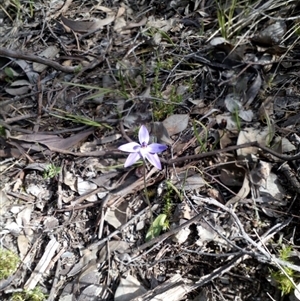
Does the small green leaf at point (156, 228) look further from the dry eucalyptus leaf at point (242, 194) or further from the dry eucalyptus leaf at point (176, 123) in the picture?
the dry eucalyptus leaf at point (176, 123)

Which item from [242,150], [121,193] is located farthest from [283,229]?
[121,193]

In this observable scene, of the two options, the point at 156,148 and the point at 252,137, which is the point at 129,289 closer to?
the point at 156,148

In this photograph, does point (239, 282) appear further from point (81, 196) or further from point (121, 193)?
point (81, 196)

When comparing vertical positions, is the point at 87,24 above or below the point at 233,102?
above

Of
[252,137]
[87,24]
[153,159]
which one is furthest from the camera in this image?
[87,24]

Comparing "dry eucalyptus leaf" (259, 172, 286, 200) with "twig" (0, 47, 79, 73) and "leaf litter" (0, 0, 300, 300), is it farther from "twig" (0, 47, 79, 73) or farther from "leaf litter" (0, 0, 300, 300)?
"twig" (0, 47, 79, 73)

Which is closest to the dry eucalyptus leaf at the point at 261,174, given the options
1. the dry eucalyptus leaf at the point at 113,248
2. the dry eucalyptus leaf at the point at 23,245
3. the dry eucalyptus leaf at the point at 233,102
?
the dry eucalyptus leaf at the point at 233,102

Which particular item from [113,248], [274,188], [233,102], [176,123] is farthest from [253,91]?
[113,248]

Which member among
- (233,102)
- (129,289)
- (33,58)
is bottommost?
(129,289)

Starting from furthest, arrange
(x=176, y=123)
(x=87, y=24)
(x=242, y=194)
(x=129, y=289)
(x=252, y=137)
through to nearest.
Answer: (x=87, y=24) → (x=176, y=123) → (x=252, y=137) → (x=242, y=194) → (x=129, y=289)
